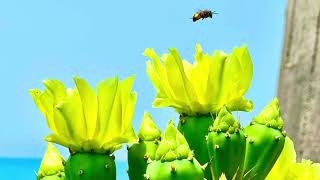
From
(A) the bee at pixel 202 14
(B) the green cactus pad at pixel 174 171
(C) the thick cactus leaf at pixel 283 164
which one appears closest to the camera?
(B) the green cactus pad at pixel 174 171

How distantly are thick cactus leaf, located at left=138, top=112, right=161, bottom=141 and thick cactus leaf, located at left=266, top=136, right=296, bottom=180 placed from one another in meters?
0.17

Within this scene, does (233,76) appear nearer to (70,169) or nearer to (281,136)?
(281,136)

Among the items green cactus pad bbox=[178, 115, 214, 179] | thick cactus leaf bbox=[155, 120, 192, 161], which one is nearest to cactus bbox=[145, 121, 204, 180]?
thick cactus leaf bbox=[155, 120, 192, 161]

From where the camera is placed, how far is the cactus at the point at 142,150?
790mm

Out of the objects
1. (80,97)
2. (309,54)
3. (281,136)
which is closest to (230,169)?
(281,136)

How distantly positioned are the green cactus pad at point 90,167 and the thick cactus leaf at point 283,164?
0.75ft

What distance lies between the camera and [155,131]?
0.81m

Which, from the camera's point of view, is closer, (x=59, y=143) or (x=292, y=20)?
(x=59, y=143)

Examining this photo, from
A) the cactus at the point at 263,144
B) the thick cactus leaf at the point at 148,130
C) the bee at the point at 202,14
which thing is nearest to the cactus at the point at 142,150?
the thick cactus leaf at the point at 148,130

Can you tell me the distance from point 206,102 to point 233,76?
0.15 ft

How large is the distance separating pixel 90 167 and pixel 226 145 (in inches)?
5.9

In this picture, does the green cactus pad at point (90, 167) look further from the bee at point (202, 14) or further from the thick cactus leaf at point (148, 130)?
the bee at point (202, 14)

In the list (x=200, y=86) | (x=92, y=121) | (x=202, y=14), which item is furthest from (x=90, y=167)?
(x=202, y=14)

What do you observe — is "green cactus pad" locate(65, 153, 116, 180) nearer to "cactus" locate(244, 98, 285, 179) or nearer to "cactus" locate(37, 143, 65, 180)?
"cactus" locate(37, 143, 65, 180)
